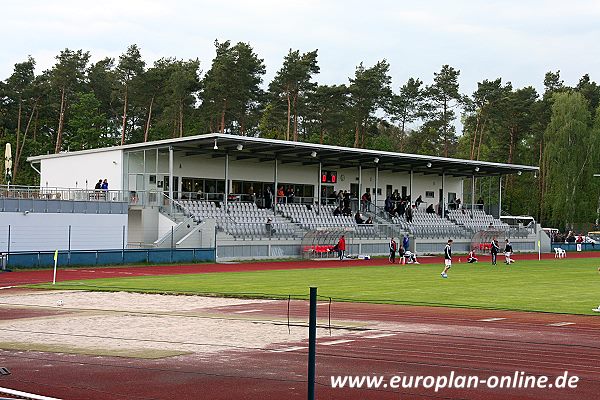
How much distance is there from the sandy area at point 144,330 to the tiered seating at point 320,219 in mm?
35530

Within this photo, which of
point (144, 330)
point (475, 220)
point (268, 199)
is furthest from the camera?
point (475, 220)

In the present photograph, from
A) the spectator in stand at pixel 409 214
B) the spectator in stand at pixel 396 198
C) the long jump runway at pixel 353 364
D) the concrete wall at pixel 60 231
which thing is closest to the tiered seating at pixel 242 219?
the concrete wall at pixel 60 231

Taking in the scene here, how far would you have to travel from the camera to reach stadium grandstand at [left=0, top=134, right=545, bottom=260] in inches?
1989

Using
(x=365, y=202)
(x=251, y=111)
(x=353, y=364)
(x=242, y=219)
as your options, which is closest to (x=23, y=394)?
(x=353, y=364)

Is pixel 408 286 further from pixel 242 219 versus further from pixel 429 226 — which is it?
pixel 429 226

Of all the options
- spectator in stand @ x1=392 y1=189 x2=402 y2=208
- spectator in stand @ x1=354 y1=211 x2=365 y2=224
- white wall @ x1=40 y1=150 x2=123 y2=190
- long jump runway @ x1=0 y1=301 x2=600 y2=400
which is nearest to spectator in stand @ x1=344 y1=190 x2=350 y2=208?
spectator in stand @ x1=354 y1=211 x2=365 y2=224

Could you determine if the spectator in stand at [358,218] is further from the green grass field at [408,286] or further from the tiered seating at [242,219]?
the green grass field at [408,286]

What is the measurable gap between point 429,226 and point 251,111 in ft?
134

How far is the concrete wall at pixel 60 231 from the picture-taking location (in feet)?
149

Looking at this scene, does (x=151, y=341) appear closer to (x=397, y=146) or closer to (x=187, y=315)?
(x=187, y=315)

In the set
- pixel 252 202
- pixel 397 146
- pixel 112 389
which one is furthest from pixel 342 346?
pixel 397 146

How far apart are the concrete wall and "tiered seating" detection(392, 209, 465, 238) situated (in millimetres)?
24613

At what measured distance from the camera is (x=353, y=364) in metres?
14.1

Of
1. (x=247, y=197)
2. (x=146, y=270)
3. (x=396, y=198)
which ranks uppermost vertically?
(x=396, y=198)
